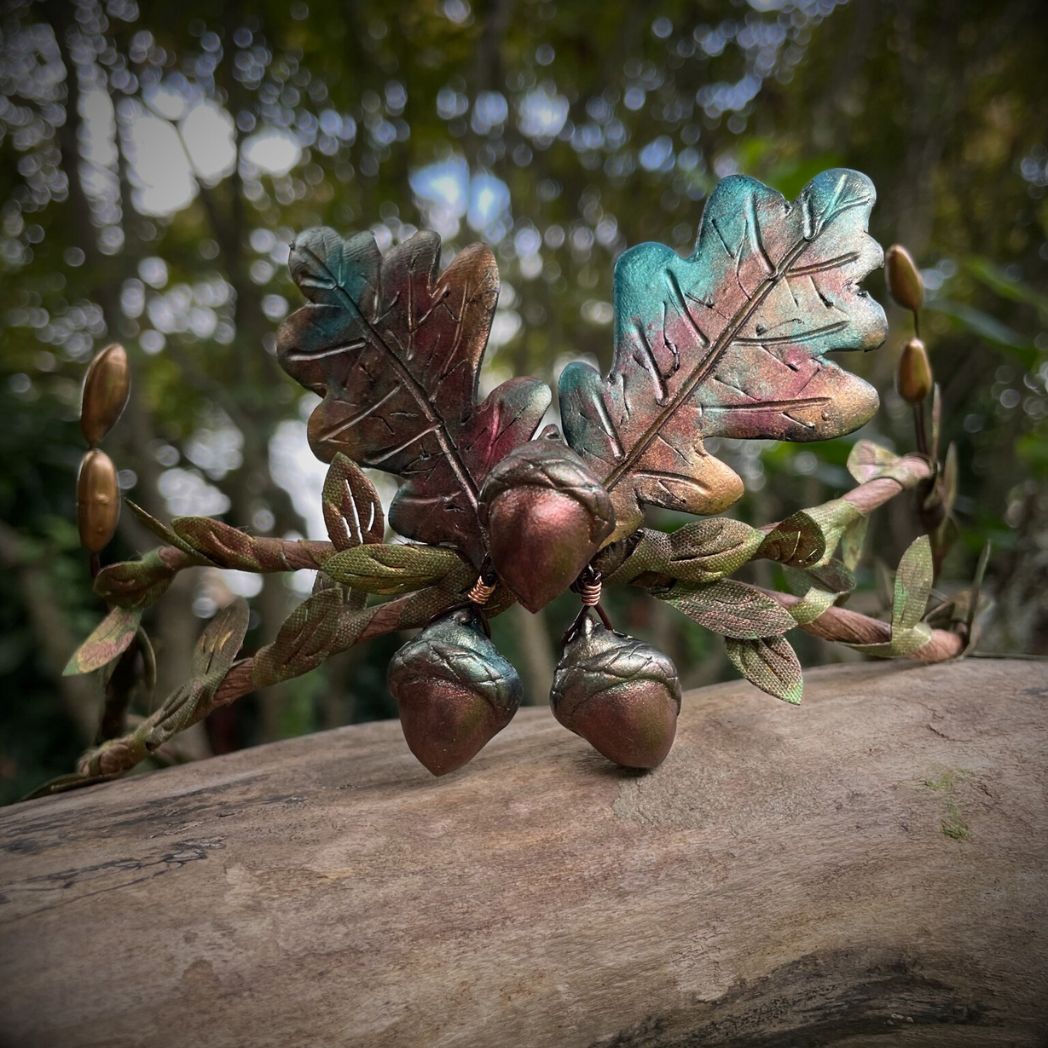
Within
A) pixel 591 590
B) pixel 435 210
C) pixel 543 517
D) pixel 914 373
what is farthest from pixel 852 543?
pixel 435 210

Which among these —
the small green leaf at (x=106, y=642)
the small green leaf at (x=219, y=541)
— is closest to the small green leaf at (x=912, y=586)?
the small green leaf at (x=219, y=541)

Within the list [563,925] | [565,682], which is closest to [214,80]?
[565,682]

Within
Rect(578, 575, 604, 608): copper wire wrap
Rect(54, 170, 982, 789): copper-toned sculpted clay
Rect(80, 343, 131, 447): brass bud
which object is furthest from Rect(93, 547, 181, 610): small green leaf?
Rect(578, 575, 604, 608): copper wire wrap

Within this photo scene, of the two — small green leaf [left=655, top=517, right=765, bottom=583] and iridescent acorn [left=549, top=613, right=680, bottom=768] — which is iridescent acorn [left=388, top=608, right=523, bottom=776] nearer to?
iridescent acorn [left=549, top=613, right=680, bottom=768]

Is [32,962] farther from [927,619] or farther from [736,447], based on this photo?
[736,447]

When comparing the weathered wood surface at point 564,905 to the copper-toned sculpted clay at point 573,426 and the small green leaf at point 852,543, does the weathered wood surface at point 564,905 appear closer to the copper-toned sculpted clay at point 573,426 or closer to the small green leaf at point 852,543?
the copper-toned sculpted clay at point 573,426

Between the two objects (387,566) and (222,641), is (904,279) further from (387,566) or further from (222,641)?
(222,641)
